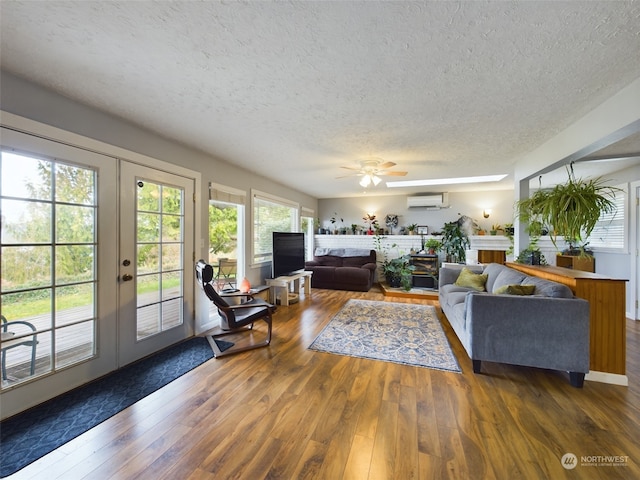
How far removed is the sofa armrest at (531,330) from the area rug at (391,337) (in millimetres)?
432

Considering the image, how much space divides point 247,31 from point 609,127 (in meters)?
2.88

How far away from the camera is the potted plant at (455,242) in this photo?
246 inches

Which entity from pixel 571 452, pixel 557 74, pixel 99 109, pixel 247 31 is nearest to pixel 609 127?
pixel 557 74

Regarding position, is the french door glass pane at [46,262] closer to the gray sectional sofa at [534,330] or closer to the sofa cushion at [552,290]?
the gray sectional sofa at [534,330]

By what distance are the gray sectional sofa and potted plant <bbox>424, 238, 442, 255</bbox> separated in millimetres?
3837

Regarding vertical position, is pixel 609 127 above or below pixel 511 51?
below

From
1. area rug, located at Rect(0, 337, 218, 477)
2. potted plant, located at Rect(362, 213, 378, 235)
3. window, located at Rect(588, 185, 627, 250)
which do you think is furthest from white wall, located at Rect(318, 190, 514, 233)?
area rug, located at Rect(0, 337, 218, 477)

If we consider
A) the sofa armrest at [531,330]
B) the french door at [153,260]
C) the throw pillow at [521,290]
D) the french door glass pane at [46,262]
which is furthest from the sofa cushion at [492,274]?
the french door glass pane at [46,262]

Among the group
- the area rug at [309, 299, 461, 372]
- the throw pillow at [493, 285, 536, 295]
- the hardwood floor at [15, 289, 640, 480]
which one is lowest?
the hardwood floor at [15, 289, 640, 480]

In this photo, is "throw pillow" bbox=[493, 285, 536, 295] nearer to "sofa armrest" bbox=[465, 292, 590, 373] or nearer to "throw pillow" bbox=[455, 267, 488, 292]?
"sofa armrest" bbox=[465, 292, 590, 373]

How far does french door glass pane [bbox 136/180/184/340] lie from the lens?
2807 mm

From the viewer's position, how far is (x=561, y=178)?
15.4 ft

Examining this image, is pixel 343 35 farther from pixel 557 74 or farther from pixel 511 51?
pixel 557 74

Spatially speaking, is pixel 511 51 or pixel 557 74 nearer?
pixel 511 51
